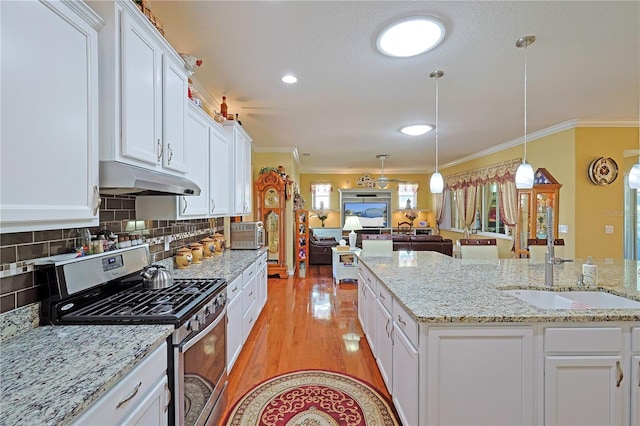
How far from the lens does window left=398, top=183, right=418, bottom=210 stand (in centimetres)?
993

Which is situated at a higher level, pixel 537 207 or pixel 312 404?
pixel 537 207

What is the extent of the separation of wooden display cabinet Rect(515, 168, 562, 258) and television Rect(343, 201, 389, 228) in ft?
15.4

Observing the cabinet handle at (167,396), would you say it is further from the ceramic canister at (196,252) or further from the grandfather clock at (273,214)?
the grandfather clock at (273,214)

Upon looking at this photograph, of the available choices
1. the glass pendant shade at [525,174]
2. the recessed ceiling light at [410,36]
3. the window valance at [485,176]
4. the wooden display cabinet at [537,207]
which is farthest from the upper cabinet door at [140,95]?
the window valance at [485,176]

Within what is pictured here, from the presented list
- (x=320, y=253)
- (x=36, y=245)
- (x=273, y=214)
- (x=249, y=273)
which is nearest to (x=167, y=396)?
(x=36, y=245)

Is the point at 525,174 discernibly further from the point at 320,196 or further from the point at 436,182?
the point at 320,196

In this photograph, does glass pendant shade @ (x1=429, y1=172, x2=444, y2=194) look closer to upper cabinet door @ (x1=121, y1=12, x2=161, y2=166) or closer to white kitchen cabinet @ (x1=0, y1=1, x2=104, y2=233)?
upper cabinet door @ (x1=121, y1=12, x2=161, y2=166)

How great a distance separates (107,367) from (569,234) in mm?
5666

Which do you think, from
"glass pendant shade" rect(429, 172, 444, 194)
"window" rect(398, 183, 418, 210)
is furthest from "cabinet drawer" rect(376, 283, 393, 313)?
"window" rect(398, 183, 418, 210)

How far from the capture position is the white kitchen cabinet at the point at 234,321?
7.82 ft

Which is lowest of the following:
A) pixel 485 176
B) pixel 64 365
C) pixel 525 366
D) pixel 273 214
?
pixel 525 366

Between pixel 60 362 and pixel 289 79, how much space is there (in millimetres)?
2731

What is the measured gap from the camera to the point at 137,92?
1.57m

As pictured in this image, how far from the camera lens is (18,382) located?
35.4 inches
